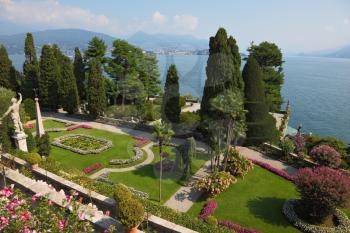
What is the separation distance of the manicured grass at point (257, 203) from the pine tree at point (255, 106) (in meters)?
5.56

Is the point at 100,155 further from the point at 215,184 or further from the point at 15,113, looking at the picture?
the point at 215,184

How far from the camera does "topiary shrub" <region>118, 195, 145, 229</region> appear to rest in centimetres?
884

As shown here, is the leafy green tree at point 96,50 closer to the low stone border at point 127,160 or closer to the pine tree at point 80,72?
the pine tree at point 80,72

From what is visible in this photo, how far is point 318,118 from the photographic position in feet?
181

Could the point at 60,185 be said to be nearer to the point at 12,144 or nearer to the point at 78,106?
the point at 12,144

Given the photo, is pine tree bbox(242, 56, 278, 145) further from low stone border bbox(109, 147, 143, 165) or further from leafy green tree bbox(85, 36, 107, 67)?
leafy green tree bbox(85, 36, 107, 67)

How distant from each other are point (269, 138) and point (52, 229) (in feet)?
77.4

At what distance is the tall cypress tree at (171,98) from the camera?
95.9 feet

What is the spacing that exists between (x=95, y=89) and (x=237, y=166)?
2239cm

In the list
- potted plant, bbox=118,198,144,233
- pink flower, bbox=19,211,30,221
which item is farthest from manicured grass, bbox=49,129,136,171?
pink flower, bbox=19,211,30,221

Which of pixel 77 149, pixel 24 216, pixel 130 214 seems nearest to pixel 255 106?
pixel 77 149

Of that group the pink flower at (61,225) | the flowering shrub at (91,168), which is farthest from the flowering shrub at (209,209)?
the pink flower at (61,225)

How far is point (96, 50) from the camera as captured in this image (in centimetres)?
→ 4025

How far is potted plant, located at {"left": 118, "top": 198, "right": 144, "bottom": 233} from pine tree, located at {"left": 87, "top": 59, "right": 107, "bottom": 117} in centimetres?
2805
